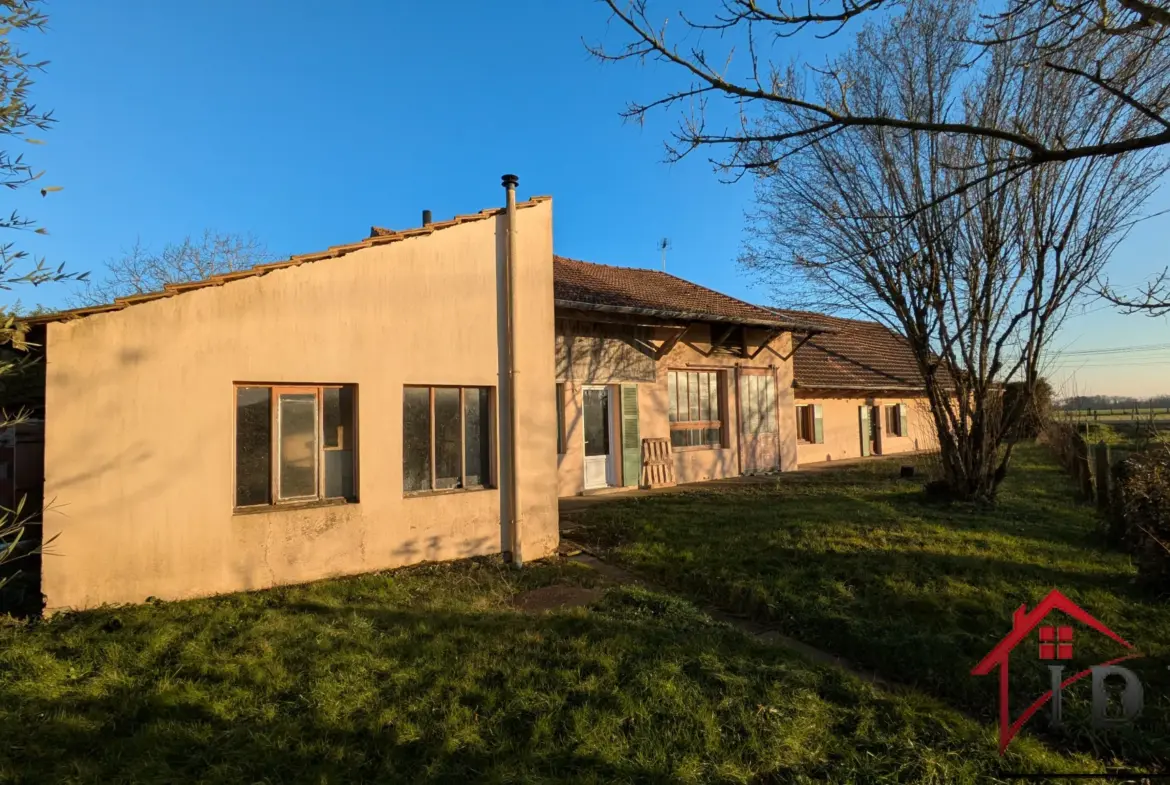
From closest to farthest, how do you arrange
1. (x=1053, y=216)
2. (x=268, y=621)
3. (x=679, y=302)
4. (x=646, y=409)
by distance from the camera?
1. (x=268, y=621)
2. (x=1053, y=216)
3. (x=646, y=409)
4. (x=679, y=302)

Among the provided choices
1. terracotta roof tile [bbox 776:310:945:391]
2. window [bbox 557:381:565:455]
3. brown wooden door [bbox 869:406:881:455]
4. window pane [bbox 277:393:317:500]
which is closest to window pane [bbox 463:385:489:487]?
window pane [bbox 277:393:317:500]

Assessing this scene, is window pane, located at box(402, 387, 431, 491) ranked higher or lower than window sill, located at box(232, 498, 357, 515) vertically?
higher

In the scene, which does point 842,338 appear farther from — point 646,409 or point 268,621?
point 268,621

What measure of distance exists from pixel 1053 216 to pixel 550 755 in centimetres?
1122

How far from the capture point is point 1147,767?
3387 mm

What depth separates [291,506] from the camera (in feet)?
19.8

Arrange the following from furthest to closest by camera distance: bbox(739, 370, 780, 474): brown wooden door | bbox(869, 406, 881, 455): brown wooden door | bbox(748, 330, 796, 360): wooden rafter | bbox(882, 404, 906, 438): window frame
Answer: bbox(882, 404, 906, 438): window frame → bbox(869, 406, 881, 455): brown wooden door → bbox(748, 330, 796, 360): wooden rafter → bbox(739, 370, 780, 474): brown wooden door

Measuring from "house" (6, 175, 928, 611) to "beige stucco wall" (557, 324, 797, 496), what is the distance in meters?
4.09

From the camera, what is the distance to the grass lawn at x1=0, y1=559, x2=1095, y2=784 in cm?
314

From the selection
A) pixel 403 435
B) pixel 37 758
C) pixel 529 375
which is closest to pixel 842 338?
pixel 529 375

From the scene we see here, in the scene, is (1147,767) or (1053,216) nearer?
(1147,767)

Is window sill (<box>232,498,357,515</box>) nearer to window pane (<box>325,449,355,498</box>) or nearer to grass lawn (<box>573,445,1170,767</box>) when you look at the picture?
window pane (<box>325,449,355,498</box>)

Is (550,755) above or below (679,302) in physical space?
below

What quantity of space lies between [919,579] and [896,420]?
17766 mm
